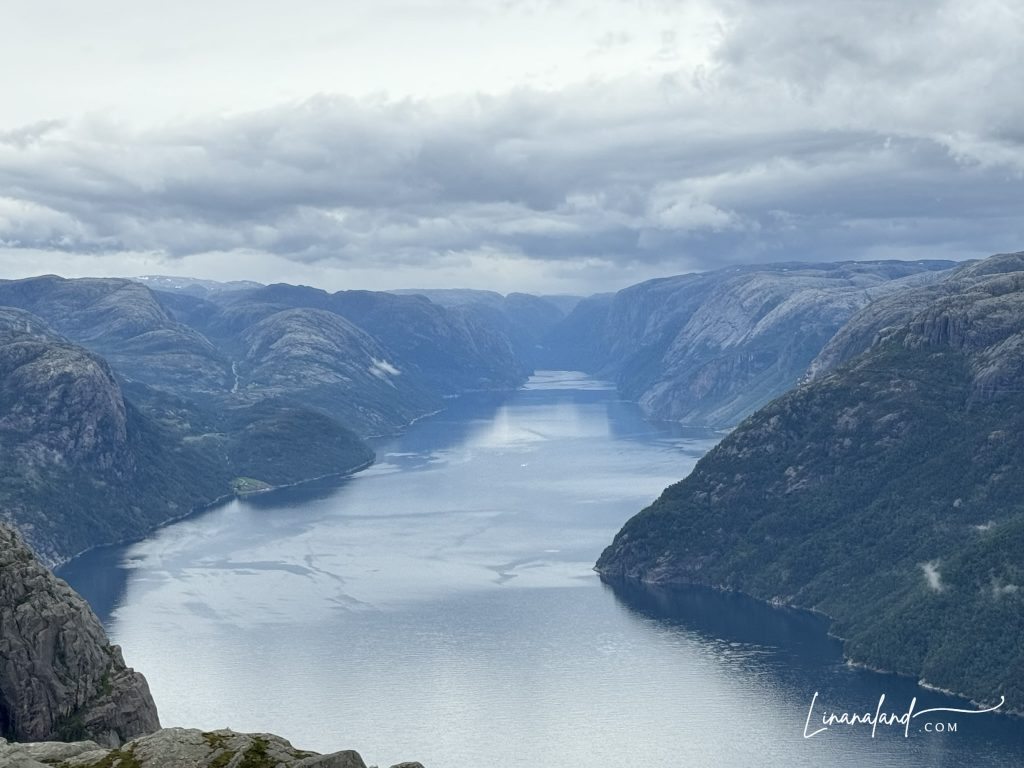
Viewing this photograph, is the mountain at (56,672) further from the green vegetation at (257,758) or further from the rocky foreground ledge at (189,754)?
the green vegetation at (257,758)

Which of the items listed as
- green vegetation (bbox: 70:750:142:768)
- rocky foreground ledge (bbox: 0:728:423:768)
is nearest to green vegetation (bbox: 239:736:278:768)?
rocky foreground ledge (bbox: 0:728:423:768)

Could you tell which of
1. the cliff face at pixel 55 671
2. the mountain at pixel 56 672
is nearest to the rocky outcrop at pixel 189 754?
the mountain at pixel 56 672

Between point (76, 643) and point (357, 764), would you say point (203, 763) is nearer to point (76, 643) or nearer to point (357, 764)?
point (357, 764)

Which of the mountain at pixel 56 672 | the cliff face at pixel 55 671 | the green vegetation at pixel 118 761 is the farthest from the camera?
the cliff face at pixel 55 671

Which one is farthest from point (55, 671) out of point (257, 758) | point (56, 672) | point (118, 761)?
point (257, 758)

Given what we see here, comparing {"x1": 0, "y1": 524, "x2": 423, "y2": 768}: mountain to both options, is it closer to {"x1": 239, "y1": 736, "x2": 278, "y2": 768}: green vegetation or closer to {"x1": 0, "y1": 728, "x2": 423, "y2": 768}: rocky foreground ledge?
{"x1": 0, "y1": 728, "x2": 423, "y2": 768}: rocky foreground ledge

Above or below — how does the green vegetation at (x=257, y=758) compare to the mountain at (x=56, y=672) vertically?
above

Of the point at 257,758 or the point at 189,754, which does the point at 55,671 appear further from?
the point at 257,758
